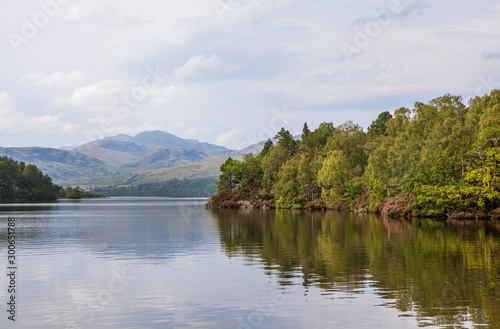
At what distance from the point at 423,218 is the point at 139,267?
65.3m

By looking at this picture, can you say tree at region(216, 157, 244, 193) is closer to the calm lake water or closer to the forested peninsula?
the forested peninsula

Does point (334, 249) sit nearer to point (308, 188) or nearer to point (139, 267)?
point (139, 267)

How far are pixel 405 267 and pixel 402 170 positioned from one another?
68321 millimetres

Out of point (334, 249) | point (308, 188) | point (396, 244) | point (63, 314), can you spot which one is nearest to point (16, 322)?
point (63, 314)

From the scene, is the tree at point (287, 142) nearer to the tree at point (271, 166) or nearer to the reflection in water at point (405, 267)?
the tree at point (271, 166)

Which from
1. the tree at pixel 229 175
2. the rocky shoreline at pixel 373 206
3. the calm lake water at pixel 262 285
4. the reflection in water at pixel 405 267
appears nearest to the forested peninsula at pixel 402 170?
the rocky shoreline at pixel 373 206

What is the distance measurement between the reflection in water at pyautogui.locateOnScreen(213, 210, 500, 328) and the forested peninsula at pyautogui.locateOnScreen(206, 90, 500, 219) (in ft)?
90.7

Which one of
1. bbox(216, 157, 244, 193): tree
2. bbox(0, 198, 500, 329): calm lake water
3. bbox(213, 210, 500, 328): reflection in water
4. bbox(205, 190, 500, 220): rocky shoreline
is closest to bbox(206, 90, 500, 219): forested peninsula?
bbox(205, 190, 500, 220): rocky shoreline

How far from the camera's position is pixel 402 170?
315 ft

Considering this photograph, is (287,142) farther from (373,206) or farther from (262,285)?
(262,285)

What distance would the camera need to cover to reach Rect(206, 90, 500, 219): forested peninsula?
7894 cm

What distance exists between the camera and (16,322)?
768 inches

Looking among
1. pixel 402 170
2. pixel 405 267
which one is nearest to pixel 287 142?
pixel 402 170

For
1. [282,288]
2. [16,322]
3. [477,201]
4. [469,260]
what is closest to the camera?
[16,322]
